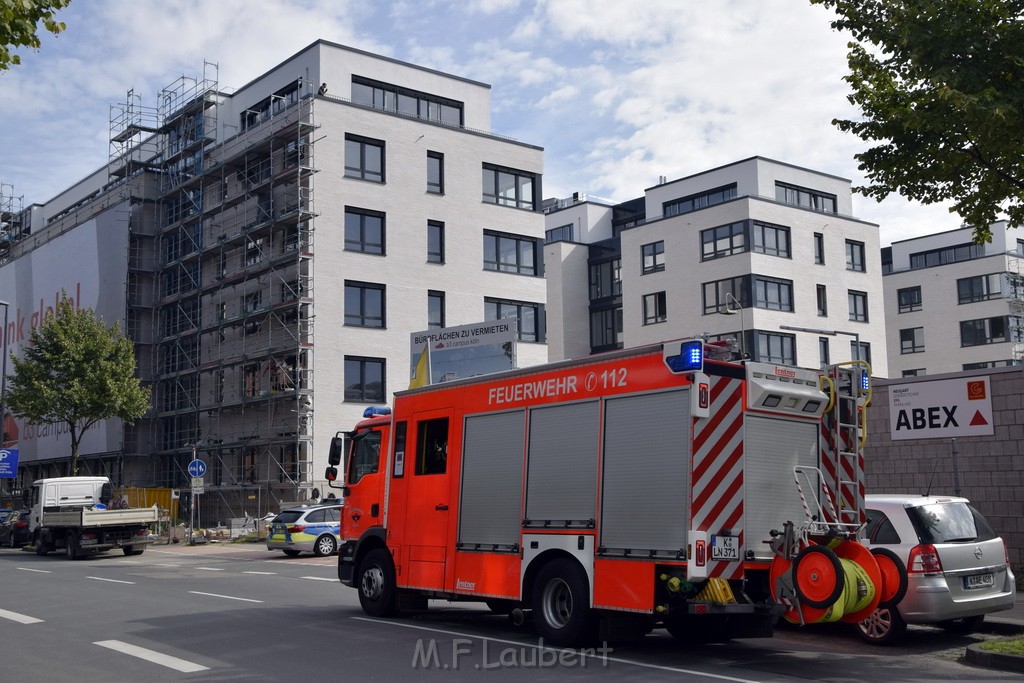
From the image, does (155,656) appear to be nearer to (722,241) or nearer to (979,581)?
(979,581)

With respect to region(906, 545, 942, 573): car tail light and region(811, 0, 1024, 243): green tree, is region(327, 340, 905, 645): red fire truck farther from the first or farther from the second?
region(811, 0, 1024, 243): green tree

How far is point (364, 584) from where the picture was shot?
45.9 ft

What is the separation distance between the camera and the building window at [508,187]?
45375mm

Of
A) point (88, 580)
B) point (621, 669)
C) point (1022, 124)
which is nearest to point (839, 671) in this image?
point (621, 669)

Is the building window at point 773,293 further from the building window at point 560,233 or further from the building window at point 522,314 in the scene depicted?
the building window at point 560,233

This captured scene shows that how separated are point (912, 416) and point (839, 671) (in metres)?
9.13

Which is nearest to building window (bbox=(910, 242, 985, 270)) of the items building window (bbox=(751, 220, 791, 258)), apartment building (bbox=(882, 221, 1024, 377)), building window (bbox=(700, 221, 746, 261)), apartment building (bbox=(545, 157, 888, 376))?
apartment building (bbox=(882, 221, 1024, 377))

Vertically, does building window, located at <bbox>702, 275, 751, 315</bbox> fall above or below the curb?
above

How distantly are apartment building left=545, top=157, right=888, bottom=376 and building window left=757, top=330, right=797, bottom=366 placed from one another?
47 millimetres

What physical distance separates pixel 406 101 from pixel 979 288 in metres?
38.2

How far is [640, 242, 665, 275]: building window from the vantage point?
54.1m

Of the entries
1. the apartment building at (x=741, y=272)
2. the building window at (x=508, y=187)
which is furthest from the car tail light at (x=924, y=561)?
the apartment building at (x=741, y=272)

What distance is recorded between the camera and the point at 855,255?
180ft

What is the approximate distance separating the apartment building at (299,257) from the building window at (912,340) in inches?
1224
